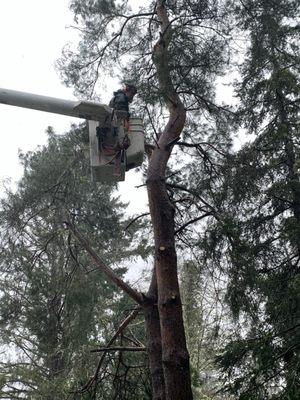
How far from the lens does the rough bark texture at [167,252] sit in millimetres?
4445

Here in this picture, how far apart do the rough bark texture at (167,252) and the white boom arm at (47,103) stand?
177cm

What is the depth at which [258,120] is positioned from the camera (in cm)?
860

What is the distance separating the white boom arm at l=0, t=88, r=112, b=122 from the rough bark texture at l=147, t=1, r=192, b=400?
1775 mm

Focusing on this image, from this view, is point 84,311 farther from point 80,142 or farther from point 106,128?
point 106,128

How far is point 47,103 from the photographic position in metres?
3.39

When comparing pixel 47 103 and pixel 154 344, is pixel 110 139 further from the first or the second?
pixel 154 344

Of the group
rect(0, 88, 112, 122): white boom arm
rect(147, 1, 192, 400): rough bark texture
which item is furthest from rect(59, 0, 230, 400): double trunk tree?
rect(0, 88, 112, 122): white boom arm

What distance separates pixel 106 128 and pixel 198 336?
32.3 ft

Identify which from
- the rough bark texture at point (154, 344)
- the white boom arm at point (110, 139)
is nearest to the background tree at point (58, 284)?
the rough bark texture at point (154, 344)

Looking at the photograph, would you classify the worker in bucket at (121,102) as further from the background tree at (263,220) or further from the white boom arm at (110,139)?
the background tree at (263,220)

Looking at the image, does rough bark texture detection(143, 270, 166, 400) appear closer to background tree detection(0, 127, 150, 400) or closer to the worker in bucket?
background tree detection(0, 127, 150, 400)

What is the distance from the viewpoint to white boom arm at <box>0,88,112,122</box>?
328 cm

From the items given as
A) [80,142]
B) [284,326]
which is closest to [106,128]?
[80,142]

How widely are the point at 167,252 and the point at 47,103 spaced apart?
91.5 inches
